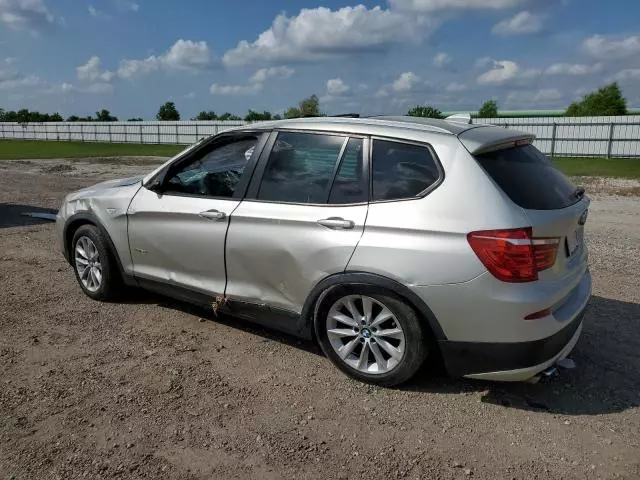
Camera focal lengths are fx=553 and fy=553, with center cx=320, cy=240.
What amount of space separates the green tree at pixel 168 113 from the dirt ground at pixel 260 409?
61962 millimetres

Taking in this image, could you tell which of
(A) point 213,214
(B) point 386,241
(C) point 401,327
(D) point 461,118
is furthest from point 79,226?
(D) point 461,118

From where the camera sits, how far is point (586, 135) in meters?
29.2

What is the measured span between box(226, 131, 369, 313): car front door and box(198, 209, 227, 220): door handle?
0.11m

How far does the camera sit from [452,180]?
331cm

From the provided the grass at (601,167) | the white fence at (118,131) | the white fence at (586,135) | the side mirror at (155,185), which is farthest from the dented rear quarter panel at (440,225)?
the white fence at (118,131)

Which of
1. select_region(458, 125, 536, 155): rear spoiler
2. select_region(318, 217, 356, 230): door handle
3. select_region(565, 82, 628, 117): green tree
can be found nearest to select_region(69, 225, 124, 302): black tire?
select_region(318, 217, 356, 230): door handle

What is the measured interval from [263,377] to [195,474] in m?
1.09

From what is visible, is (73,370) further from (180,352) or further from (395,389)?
(395,389)

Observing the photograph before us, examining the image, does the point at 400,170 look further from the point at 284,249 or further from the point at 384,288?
the point at 284,249

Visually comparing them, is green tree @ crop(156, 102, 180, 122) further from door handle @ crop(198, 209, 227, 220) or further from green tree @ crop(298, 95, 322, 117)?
door handle @ crop(198, 209, 227, 220)

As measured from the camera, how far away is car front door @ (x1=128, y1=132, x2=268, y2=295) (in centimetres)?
419

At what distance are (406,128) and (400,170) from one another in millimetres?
331

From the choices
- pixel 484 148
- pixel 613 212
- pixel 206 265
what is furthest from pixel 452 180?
pixel 613 212

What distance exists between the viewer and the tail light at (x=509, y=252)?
3092 mm
